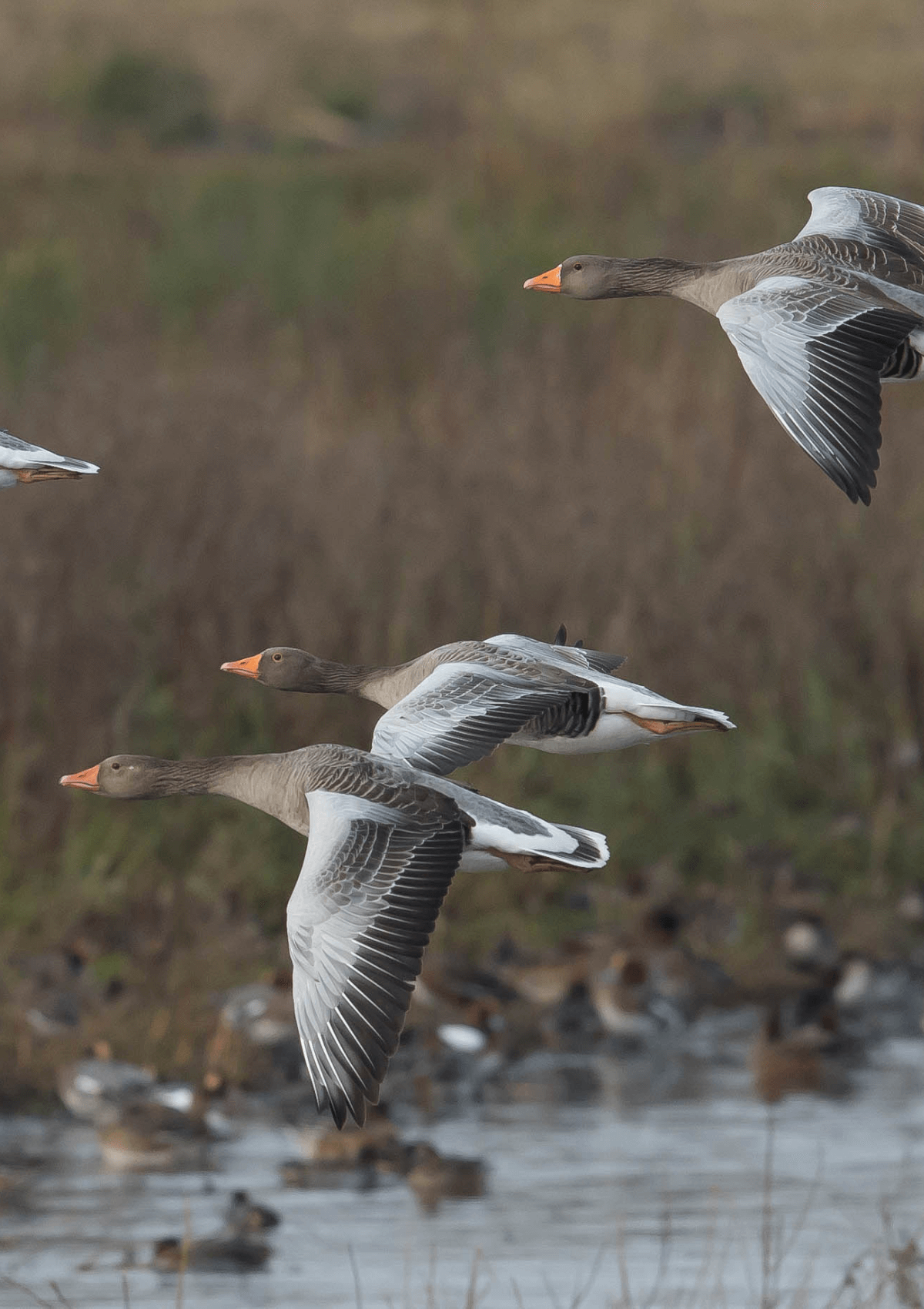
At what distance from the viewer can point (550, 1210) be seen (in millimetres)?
10883

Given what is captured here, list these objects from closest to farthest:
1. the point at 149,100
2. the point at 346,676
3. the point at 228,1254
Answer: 1. the point at 346,676
2. the point at 228,1254
3. the point at 149,100

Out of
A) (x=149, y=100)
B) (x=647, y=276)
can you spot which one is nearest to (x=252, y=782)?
(x=647, y=276)

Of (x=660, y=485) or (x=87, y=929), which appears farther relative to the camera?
(x=660, y=485)

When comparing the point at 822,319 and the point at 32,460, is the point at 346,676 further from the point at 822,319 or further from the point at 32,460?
the point at 822,319

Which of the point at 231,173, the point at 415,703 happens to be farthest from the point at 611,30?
the point at 415,703

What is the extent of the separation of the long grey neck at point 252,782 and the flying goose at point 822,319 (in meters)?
1.00

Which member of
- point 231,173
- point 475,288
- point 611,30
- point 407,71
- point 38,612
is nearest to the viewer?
point 38,612

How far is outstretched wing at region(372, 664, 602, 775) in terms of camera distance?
3.74 metres

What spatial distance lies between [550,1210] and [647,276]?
7.04 meters

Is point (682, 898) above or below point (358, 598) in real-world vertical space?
below

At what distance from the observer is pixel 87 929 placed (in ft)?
43.0

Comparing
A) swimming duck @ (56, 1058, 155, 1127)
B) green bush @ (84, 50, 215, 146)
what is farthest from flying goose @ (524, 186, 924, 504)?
green bush @ (84, 50, 215, 146)

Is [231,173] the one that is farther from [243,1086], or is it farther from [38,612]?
[243,1086]

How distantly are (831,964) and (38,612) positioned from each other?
5.03 metres
